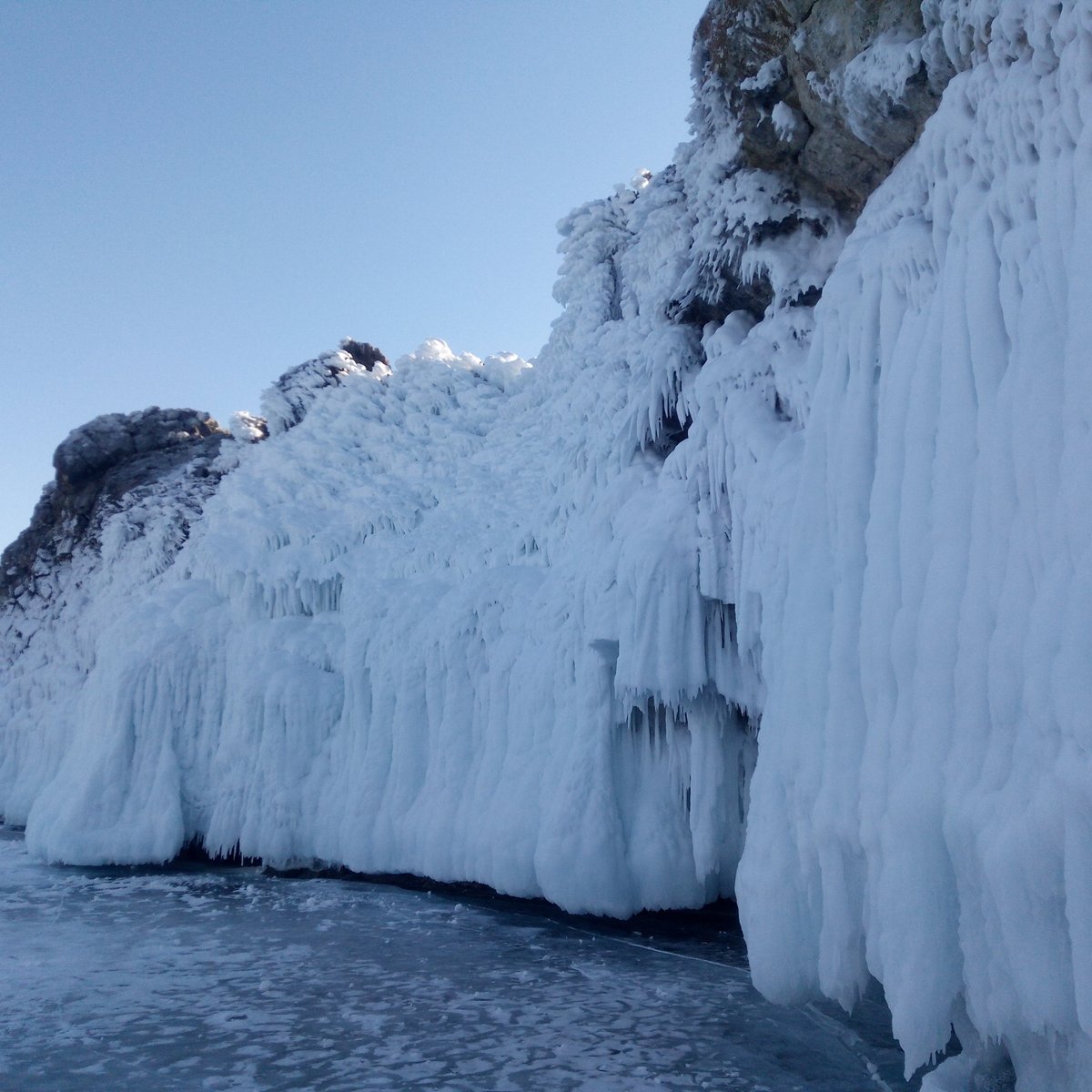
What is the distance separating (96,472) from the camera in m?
22.2

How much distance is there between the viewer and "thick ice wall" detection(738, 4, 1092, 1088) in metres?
3.74

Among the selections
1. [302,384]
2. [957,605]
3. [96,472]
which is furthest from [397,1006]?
[96,472]

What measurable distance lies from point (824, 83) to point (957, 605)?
13.9 ft

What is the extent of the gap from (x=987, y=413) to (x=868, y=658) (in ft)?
4.69

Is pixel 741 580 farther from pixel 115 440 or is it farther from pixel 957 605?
pixel 115 440

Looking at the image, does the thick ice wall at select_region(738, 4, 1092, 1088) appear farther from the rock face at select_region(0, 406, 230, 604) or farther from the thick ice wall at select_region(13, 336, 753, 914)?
the rock face at select_region(0, 406, 230, 604)

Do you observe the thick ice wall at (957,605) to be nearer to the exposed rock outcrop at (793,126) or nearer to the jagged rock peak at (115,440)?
the exposed rock outcrop at (793,126)

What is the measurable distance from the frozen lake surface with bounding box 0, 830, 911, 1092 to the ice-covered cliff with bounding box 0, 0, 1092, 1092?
24.1 inches

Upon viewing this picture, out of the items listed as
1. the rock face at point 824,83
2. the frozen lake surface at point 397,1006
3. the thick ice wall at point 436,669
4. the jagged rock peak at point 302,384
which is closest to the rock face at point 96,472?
the jagged rock peak at point 302,384

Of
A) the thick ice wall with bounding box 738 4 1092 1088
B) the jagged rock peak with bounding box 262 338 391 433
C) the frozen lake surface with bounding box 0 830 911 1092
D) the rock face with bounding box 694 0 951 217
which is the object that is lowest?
the frozen lake surface with bounding box 0 830 911 1092

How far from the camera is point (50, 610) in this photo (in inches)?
851

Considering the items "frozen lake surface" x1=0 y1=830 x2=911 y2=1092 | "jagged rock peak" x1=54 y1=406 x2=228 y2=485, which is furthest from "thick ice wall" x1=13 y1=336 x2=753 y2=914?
"jagged rock peak" x1=54 y1=406 x2=228 y2=485

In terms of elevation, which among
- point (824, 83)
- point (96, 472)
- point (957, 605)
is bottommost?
point (957, 605)

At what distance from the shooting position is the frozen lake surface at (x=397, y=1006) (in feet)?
18.7
